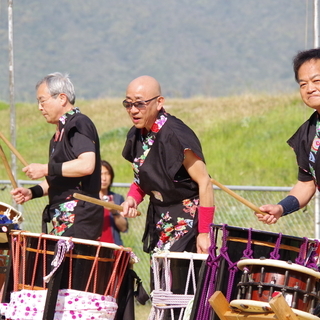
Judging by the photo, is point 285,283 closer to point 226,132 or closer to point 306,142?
point 306,142

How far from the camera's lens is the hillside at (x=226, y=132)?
15.1 meters

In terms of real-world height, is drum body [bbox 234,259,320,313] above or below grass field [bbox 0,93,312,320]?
below

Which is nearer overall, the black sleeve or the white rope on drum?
the white rope on drum

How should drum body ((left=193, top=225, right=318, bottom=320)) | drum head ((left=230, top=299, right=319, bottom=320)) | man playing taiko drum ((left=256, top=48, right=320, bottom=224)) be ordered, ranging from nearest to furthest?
drum head ((left=230, top=299, right=319, bottom=320)), drum body ((left=193, top=225, right=318, bottom=320)), man playing taiko drum ((left=256, top=48, right=320, bottom=224))

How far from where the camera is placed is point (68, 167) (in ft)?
16.4

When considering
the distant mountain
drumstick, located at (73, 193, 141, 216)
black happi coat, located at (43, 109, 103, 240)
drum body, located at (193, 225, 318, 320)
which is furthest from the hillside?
the distant mountain

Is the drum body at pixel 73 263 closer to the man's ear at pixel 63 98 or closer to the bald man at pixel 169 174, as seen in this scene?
the bald man at pixel 169 174

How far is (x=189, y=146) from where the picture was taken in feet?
15.1

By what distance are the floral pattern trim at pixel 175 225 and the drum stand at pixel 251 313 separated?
2.94 feet

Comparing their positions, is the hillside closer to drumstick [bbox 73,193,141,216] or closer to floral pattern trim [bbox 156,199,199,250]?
floral pattern trim [bbox 156,199,199,250]

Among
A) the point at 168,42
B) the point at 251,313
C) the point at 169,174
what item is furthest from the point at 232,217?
the point at 168,42

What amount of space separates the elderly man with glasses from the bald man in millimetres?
438

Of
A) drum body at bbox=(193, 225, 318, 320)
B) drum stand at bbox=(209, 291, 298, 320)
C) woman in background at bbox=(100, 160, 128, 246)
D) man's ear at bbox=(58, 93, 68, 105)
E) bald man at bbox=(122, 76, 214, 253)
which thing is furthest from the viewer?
woman in background at bbox=(100, 160, 128, 246)

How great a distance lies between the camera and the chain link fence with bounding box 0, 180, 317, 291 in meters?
7.42
